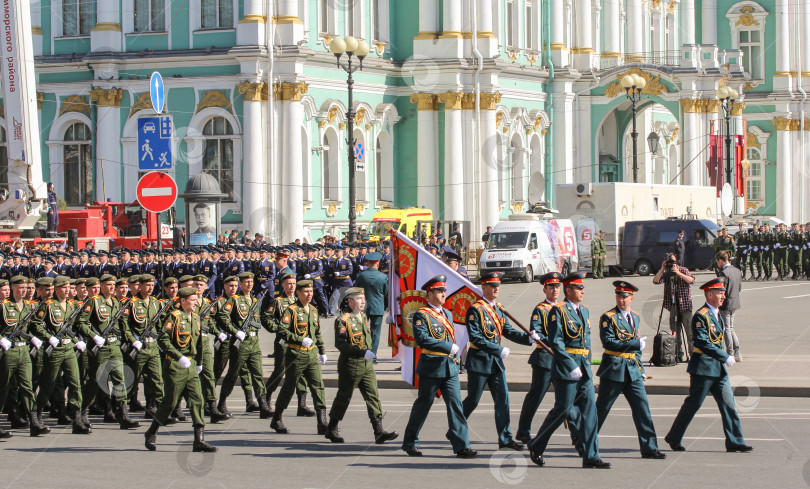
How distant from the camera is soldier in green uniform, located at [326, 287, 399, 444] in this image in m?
13.5

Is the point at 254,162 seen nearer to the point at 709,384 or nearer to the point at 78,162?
the point at 78,162

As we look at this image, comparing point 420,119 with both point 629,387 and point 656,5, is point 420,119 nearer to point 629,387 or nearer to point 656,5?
point 656,5

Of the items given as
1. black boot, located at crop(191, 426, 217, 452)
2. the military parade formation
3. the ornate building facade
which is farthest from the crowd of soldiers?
black boot, located at crop(191, 426, 217, 452)

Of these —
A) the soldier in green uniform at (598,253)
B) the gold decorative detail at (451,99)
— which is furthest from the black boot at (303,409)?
the gold decorative detail at (451,99)

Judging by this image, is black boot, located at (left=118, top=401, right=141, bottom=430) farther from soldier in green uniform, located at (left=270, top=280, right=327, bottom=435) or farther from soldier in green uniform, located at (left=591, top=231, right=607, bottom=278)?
soldier in green uniform, located at (left=591, top=231, right=607, bottom=278)

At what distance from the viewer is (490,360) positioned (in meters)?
12.9

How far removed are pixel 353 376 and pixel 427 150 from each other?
116 ft

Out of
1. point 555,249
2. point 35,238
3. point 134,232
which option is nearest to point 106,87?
point 134,232

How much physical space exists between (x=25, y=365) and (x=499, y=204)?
37869 mm

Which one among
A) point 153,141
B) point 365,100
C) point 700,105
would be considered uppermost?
point 700,105

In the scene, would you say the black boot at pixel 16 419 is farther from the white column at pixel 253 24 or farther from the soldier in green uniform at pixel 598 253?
the soldier in green uniform at pixel 598 253

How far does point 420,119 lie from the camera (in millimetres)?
48406

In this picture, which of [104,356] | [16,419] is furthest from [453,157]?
[16,419]

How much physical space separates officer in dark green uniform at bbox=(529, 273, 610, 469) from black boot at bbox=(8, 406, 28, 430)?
20.4ft
